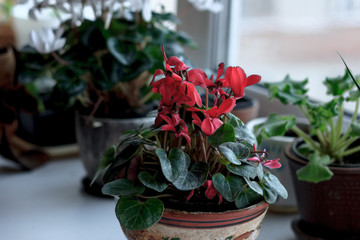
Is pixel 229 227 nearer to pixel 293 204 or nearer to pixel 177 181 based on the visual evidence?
pixel 177 181

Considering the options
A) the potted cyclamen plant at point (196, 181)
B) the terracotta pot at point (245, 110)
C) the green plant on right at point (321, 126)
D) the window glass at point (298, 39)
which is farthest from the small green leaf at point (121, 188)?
the window glass at point (298, 39)

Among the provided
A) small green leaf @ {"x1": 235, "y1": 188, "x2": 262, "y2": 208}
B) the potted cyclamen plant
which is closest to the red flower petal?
the potted cyclamen plant

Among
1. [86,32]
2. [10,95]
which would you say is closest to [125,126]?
[86,32]

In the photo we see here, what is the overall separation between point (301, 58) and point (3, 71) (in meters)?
2.82

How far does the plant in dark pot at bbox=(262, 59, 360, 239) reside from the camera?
700mm

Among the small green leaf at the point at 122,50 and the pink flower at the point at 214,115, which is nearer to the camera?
the pink flower at the point at 214,115

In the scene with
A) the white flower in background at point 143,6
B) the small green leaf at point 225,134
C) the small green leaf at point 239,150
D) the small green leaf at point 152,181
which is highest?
the white flower in background at point 143,6

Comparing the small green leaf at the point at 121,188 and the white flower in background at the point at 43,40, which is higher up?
the white flower in background at the point at 43,40

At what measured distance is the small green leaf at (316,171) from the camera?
2.21 ft

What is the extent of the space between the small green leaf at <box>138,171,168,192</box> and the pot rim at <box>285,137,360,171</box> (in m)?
0.30

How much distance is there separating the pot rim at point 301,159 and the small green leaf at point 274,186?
170 millimetres

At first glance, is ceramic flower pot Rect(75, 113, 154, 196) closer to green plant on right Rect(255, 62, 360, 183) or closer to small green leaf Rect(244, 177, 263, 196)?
green plant on right Rect(255, 62, 360, 183)

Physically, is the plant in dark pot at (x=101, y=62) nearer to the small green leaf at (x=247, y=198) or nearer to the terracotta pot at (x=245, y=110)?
the terracotta pot at (x=245, y=110)

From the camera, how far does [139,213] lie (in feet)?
1.71
